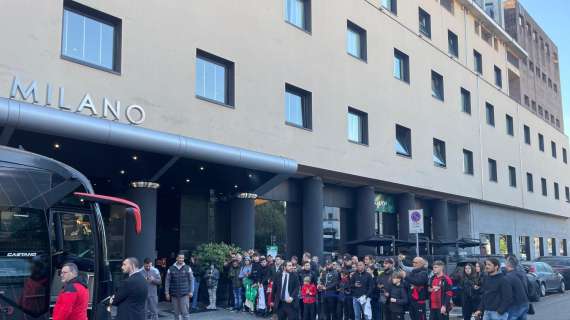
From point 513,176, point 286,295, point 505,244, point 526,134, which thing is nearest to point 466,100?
point 513,176

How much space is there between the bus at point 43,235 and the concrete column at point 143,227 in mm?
6709

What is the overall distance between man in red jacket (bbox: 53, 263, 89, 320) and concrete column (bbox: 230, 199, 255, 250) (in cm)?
1223

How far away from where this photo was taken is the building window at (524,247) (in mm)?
41816

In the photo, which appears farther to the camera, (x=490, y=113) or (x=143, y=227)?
(x=490, y=113)

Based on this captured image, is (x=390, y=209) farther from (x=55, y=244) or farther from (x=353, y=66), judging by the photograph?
(x=55, y=244)

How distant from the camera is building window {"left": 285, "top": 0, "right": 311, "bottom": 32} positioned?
22.0 metres

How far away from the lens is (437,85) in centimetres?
3181

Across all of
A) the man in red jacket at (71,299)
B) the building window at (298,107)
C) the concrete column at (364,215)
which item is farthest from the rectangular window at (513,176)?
the man in red jacket at (71,299)

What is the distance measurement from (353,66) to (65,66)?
13.0m

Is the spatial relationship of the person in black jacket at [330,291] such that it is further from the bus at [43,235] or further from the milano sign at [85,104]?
the bus at [43,235]

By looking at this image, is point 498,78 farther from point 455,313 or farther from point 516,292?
point 516,292

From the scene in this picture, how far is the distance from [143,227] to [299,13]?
425 inches

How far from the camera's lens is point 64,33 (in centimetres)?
1466

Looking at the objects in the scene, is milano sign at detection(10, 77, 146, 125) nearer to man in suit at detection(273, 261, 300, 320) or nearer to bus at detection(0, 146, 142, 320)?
bus at detection(0, 146, 142, 320)
